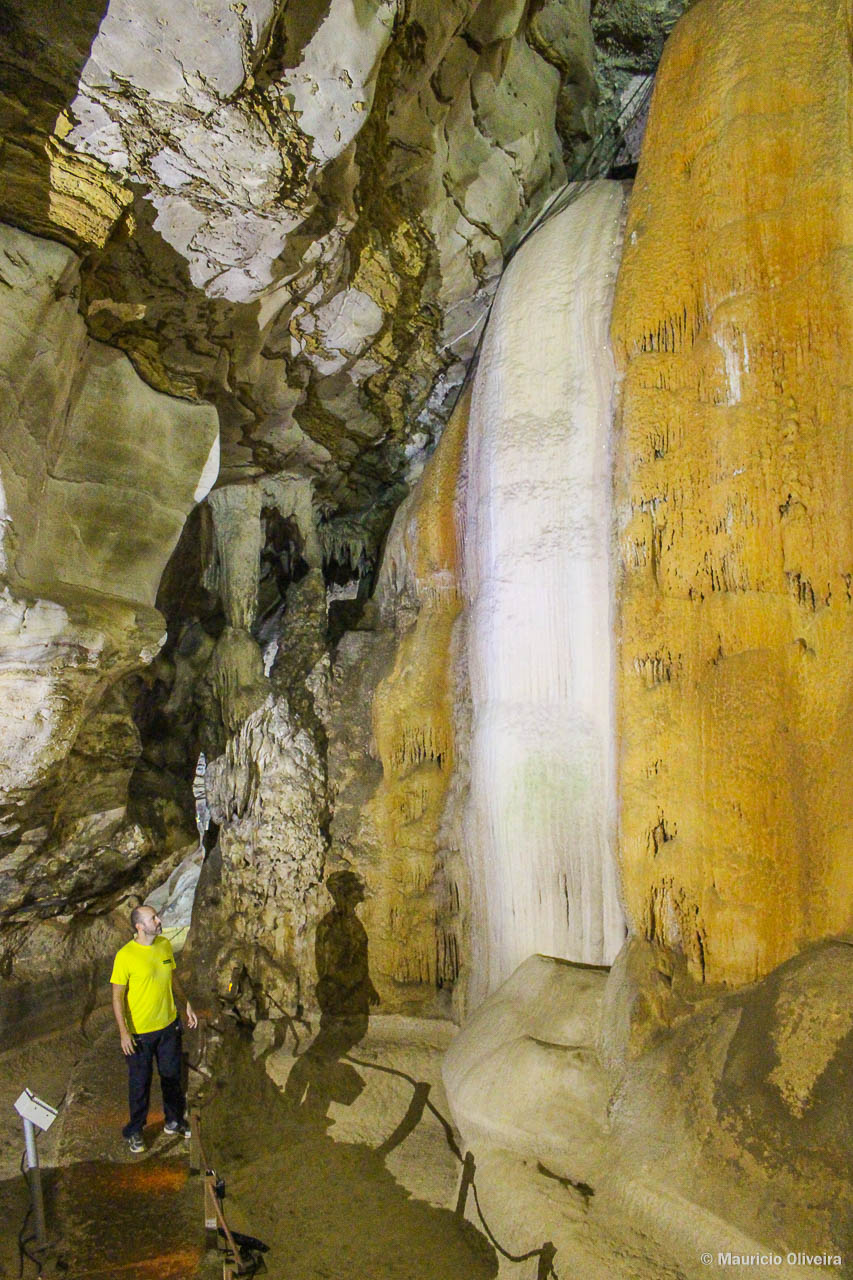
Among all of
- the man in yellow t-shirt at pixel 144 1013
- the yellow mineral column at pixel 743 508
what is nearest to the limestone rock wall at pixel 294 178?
the yellow mineral column at pixel 743 508

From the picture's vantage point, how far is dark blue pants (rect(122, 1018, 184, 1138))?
4157 mm

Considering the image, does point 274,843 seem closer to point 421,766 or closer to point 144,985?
point 421,766

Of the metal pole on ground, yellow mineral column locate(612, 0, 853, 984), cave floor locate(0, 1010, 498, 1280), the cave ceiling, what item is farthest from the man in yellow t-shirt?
the cave ceiling

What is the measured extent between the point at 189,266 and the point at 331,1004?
4.83 metres

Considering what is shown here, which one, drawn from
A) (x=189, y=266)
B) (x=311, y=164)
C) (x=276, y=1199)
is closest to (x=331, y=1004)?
(x=276, y=1199)

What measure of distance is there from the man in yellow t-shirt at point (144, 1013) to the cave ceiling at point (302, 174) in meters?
3.39

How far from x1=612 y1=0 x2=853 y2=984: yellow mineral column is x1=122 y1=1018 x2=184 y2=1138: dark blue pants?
2405 millimetres

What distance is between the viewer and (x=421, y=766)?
5945mm

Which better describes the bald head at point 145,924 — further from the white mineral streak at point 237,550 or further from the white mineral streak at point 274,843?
the white mineral streak at point 237,550

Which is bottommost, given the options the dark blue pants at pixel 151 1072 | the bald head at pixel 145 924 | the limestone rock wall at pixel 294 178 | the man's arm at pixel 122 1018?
the dark blue pants at pixel 151 1072

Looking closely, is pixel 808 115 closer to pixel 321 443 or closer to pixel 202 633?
pixel 321 443

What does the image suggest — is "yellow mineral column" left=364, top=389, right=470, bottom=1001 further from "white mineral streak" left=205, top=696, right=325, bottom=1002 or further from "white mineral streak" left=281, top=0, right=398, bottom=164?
"white mineral streak" left=281, top=0, right=398, bottom=164

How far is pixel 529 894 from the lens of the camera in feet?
15.1

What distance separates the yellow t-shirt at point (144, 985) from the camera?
4137 mm
